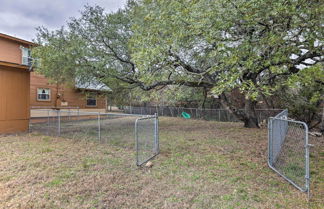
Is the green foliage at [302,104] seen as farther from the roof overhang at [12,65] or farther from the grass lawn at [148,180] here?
the roof overhang at [12,65]

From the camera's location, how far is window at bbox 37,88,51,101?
12.9m

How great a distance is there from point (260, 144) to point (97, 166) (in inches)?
208

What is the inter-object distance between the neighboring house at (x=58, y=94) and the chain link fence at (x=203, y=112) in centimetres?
646

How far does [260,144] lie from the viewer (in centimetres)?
623

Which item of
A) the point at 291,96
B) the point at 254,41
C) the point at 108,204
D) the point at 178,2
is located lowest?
the point at 108,204

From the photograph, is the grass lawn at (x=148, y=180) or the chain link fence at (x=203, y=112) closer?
the grass lawn at (x=148, y=180)

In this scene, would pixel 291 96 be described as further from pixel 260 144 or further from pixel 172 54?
pixel 172 54

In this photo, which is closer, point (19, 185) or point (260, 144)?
point (19, 185)

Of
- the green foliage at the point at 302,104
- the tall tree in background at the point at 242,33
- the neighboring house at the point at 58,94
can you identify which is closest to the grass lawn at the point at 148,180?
the tall tree in background at the point at 242,33

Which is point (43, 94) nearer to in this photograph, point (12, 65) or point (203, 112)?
point (12, 65)

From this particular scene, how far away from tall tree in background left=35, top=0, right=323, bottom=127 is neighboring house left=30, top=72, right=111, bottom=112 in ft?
10.1

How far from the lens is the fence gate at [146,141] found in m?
4.42

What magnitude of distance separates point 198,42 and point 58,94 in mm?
12154

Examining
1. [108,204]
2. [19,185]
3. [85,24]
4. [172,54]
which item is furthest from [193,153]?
[85,24]
